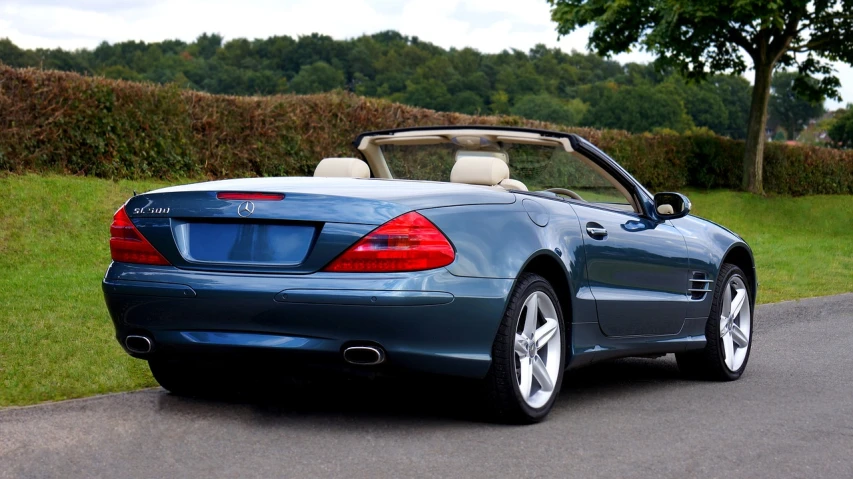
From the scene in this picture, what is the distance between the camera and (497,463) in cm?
475

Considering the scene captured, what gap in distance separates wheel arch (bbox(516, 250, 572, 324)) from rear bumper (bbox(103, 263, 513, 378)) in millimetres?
390

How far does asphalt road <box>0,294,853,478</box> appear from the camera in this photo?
466 centimetres

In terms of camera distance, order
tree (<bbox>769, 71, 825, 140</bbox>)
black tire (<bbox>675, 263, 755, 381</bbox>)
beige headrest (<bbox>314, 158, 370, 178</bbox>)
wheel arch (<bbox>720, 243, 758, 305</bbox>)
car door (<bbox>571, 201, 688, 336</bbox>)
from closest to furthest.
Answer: car door (<bbox>571, 201, 688, 336</bbox>) → beige headrest (<bbox>314, 158, 370, 178</bbox>) → black tire (<bbox>675, 263, 755, 381</bbox>) → wheel arch (<bbox>720, 243, 758, 305</bbox>) → tree (<bbox>769, 71, 825, 140</bbox>)

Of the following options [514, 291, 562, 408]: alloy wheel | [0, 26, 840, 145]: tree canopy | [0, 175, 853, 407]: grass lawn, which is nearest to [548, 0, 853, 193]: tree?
[0, 175, 853, 407]: grass lawn

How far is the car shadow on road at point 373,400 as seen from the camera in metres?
5.58

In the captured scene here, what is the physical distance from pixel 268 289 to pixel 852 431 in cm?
291

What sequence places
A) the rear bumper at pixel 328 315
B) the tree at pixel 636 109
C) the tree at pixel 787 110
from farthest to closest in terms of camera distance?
the tree at pixel 787 110, the tree at pixel 636 109, the rear bumper at pixel 328 315

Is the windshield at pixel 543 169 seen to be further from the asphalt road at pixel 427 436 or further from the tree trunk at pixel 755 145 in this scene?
the tree trunk at pixel 755 145

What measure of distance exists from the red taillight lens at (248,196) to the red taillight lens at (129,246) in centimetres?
40

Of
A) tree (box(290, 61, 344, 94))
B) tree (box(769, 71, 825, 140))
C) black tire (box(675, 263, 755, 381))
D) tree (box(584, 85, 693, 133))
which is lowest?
tree (box(769, 71, 825, 140))

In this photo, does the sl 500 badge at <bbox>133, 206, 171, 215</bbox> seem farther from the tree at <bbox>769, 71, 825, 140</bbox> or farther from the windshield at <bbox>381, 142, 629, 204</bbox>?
the tree at <bbox>769, 71, 825, 140</bbox>

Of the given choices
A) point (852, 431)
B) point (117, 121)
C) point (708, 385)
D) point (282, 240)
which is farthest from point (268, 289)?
A: point (117, 121)

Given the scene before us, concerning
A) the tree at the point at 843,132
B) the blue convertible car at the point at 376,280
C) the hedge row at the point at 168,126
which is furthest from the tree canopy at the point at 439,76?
the blue convertible car at the point at 376,280

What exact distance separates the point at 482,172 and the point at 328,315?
142 cm
